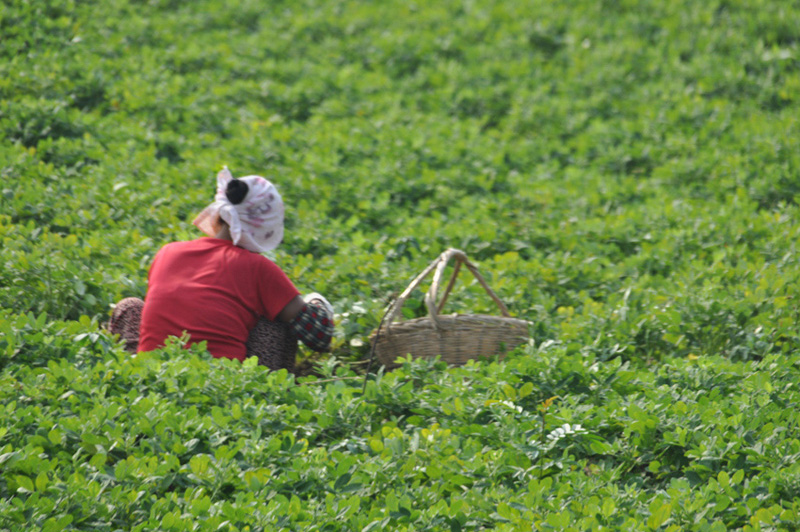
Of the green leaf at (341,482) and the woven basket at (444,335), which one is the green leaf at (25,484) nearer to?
the green leaf at (341,482)

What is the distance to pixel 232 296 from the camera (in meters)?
4.06

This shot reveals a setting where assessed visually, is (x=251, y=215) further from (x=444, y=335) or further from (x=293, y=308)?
(x=444, y=335)

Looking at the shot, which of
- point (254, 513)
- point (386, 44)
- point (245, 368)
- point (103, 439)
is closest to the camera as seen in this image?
point (254, 513)

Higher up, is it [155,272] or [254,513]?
[155,272]

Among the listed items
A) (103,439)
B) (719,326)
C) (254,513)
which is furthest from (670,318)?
(103,439)

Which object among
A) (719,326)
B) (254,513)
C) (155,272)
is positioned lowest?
(719,326)

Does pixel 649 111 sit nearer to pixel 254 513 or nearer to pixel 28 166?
pixel 28 166

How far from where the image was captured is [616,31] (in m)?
10.0

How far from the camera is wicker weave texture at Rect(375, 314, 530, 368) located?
434cm

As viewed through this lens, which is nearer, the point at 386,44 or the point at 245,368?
the point at 245,368

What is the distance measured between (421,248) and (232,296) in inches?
79.0

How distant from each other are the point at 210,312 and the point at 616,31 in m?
7.61

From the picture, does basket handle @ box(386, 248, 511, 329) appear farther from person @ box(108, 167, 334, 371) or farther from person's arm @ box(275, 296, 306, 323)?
person's arm @ box(275, 296, 306, 323)

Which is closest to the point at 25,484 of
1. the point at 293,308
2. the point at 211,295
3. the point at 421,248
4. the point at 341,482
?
the point at 341,482
